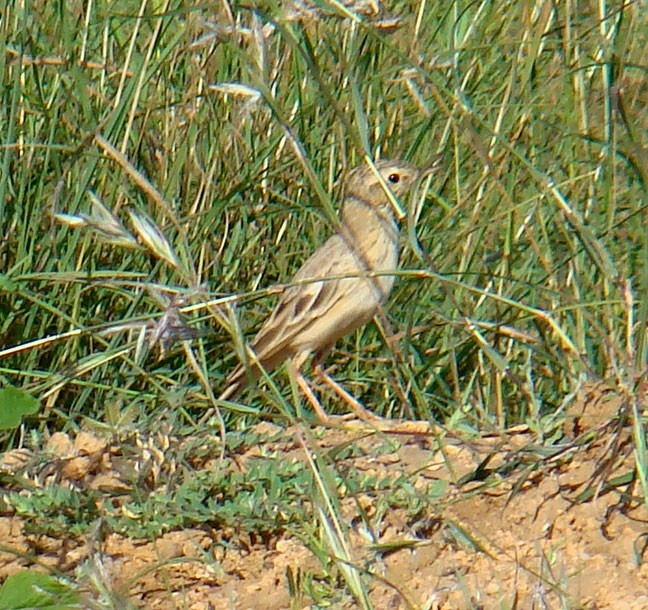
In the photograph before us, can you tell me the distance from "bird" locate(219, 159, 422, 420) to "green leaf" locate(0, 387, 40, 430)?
4.72ft

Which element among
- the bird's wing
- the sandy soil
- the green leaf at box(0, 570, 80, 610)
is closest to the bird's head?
the bird's wing

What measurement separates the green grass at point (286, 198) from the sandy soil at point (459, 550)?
38cm

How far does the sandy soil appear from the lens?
316 cm

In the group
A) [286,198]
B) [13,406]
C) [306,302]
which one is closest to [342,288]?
[306,302]

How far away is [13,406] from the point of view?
10.5ft

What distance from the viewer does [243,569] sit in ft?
11.0

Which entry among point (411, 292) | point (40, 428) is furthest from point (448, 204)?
point (40, 428)

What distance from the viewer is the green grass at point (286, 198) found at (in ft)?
14.0

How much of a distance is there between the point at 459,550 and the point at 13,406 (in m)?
1.13

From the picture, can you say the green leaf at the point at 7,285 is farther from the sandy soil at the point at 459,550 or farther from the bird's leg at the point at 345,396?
the bird's leg at the point at 345,396

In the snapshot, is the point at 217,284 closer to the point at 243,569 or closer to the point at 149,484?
the point at 149,484

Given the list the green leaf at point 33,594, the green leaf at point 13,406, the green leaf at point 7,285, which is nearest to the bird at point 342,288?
the green leaf at point 7,285

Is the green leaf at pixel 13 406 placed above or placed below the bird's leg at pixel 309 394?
above

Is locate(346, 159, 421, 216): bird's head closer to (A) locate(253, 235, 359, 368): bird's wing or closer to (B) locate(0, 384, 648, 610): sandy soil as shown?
(A) locate(253, 235, 359, 368): bird's wing
